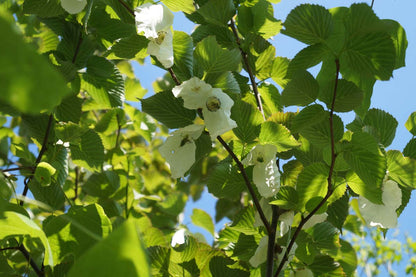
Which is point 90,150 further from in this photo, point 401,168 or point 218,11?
point 401,168

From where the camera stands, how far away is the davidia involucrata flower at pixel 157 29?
61 cm

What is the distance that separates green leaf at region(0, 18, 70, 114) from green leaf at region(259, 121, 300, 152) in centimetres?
53

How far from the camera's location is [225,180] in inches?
28.4

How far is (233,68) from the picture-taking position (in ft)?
2.06

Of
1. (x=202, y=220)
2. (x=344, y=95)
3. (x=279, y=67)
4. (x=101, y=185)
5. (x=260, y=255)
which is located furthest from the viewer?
(x=202, y=220)

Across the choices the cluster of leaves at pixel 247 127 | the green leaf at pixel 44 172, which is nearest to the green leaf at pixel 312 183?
the cluster of leaves at pixel 247 127

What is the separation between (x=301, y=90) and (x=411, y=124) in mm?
255

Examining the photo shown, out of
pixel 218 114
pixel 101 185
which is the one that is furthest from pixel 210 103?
pixel 101 185

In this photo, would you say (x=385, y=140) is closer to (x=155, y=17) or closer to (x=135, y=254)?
(x=155, y=17)

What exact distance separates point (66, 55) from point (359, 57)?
21.8 inches

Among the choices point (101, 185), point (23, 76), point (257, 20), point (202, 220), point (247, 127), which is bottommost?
point (202, 220)

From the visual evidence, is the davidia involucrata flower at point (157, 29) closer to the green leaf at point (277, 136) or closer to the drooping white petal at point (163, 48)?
the drooping white petal at point (163, 48)

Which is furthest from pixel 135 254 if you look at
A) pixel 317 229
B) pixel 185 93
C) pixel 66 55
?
pixel 66 55

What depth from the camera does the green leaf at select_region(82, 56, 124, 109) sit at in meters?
0.86
